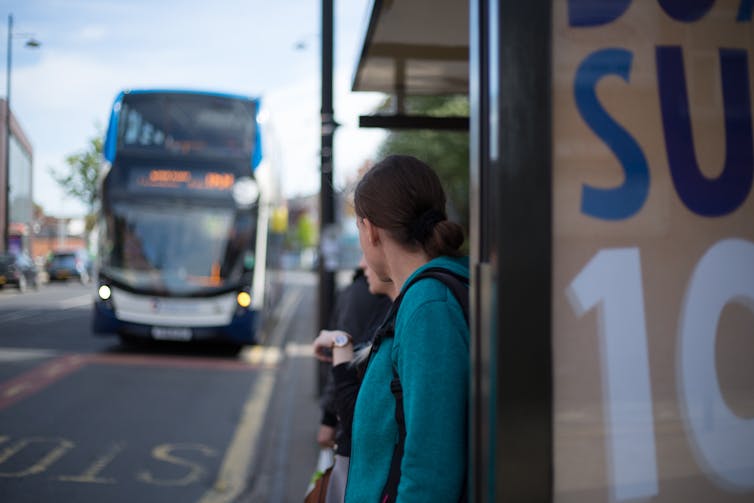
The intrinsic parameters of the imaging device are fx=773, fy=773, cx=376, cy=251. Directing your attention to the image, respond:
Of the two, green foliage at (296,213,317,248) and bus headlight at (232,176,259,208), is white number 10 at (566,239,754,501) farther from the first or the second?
green foliage at (296,213,317,248)

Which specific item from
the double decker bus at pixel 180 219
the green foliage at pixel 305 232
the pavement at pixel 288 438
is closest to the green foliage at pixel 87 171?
Answer: the double decker bus at pixel 180 219

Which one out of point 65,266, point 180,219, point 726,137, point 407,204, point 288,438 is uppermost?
point 180,219

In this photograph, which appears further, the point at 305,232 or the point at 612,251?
the point at 305,232

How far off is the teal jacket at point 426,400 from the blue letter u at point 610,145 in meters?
0.42

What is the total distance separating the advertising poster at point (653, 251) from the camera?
153 cm

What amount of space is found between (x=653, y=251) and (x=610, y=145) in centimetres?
23

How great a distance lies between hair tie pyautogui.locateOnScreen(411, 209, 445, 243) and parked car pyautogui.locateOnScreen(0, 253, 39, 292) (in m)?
19.8

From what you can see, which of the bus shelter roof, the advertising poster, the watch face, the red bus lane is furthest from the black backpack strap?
the red bus lane

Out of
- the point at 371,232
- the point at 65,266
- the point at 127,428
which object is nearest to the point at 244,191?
the point at 127,428

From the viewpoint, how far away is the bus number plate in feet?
39.2

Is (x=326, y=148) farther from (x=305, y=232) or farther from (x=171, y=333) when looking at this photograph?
(x=305, y=232)

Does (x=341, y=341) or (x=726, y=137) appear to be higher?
(x=726, y=137)

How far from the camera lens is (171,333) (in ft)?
39.4

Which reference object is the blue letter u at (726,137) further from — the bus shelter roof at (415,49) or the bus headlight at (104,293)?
the bus headlight at (104,293)
